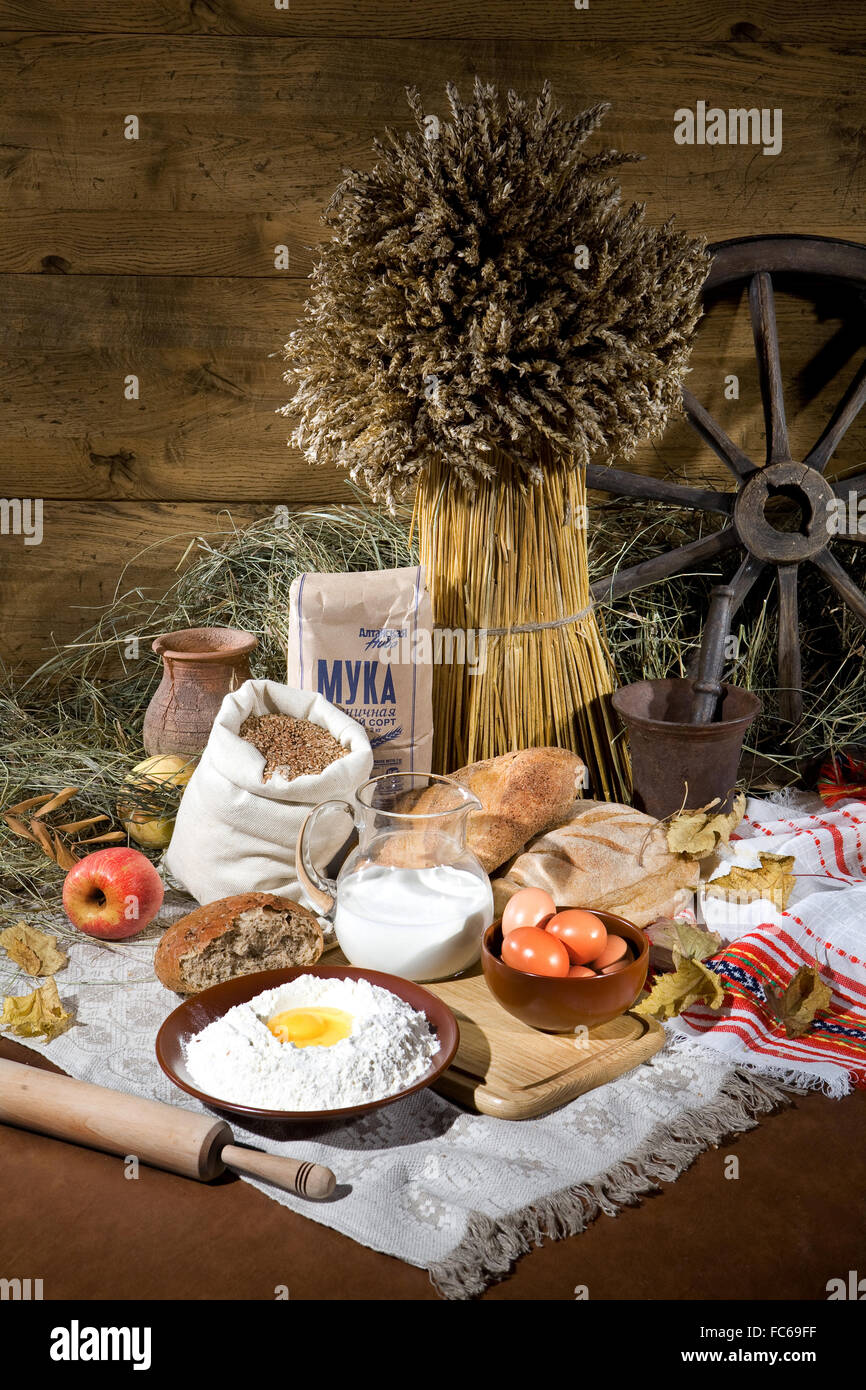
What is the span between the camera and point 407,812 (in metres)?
1.25

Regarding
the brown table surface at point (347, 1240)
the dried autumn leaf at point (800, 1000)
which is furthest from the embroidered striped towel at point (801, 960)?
the brown table surface at point (347, 1240)

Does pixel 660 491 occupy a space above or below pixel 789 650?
above

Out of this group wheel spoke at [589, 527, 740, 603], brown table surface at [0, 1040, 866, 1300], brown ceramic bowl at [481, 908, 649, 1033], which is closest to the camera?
brown table surface at [0, 1040, 866, 1300]

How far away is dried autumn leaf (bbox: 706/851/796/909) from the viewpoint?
4.18ft

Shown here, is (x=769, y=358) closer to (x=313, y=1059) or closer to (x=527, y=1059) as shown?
(x=527, y=1059)

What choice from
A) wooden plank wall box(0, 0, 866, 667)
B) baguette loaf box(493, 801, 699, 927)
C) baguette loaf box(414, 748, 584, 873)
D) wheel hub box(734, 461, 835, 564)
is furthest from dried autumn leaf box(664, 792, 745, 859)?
wooden plank wall box(0, 0, 866, 667)

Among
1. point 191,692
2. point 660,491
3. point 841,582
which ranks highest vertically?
point 660,491

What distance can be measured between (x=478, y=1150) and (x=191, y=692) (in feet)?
2.73

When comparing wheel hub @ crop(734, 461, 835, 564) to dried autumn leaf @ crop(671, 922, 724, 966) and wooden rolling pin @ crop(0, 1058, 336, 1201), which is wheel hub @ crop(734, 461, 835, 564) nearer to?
dried autumn leaf @ crop(671, 922, 724, 966)

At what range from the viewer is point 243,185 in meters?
1.86

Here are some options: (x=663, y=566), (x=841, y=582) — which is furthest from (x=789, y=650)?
(x=663, y=566)

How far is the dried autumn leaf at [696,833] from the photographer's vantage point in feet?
4.36

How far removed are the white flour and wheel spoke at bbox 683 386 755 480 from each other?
4.09ft

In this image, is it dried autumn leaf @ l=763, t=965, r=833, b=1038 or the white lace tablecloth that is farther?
dried autumn leaf @ l=763, t=965, r=833, b=1038
